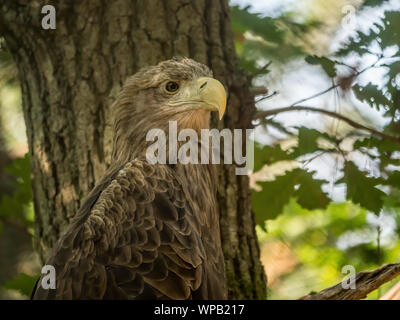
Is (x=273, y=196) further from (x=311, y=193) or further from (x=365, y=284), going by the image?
(x=365, y=284)

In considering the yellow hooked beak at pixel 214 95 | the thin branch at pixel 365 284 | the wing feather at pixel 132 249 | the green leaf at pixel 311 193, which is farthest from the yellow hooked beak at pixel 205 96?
the thin branch at pixel 365 284

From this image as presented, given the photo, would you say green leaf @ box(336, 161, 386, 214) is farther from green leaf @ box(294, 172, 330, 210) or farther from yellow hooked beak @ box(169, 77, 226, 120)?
yellow hooked beak @ box(169, 77, 226, 120)

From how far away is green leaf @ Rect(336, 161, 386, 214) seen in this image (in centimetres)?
437

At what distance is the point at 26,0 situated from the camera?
4785 millimetres

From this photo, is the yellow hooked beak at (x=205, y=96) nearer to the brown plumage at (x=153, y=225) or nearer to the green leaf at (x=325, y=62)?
the brown plumage at (x=153, y=225)

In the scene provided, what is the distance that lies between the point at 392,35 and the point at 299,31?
2225mm

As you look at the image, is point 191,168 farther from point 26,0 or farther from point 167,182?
point 26,0

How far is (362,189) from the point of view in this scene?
4.41 meters

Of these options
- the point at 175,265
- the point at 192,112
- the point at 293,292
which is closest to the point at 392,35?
the point at 192,112

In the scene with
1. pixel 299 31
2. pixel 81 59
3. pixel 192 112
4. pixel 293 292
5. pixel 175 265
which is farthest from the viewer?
pixel 293 292

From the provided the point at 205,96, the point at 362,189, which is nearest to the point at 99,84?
the point at 205,96

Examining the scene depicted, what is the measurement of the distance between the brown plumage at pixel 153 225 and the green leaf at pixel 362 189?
0.97 m

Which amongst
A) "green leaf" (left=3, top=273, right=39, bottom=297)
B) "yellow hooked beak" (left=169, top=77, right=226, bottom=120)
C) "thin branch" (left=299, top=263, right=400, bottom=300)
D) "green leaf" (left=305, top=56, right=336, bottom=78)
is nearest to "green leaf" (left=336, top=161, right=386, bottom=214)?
"green leaf" (left=305, top=56, right=336, bottom=78)

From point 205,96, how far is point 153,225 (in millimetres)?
900
